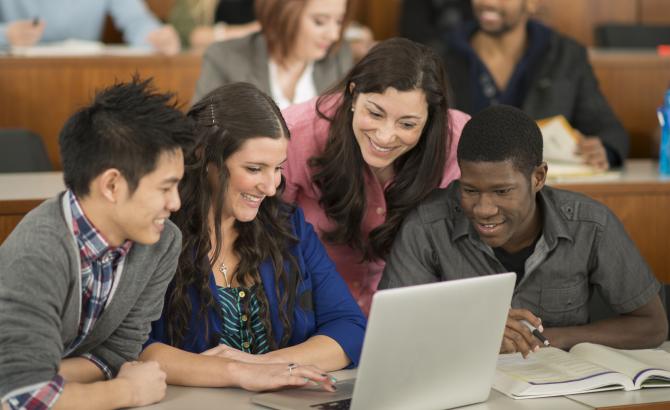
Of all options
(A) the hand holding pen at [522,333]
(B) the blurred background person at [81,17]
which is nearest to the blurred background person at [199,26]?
(B) the blurred background person at [81,17]

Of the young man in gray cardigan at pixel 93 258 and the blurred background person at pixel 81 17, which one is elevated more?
the young man in gray cardigan at pixel 93 258

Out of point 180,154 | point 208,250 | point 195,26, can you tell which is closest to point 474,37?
point 195,26

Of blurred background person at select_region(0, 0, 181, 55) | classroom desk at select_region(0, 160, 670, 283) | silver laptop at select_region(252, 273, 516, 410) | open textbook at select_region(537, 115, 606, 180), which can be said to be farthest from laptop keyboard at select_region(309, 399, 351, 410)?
blurred background person at select_region(0, 0, 181, 55)

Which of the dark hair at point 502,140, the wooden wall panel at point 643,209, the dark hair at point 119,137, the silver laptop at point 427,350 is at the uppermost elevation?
the dark hair at point 119,137

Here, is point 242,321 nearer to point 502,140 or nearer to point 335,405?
point 335,405

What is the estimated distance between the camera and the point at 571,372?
72.3 inches

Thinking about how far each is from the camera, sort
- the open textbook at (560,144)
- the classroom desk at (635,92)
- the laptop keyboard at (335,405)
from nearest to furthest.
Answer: the laptop keyboard at (335,405), the open textbook at (560,144), the classroom desk at (635,92)

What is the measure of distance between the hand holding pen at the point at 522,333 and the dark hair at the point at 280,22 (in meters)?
1.57

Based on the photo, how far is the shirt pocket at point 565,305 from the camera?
2.18 metres

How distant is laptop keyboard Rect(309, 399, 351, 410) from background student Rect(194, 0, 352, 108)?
5.71 ft

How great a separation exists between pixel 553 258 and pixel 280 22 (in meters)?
1.43

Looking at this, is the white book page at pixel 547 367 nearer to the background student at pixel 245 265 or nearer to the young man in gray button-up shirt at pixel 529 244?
the young man in gray button-up shirt at pixel 529 244

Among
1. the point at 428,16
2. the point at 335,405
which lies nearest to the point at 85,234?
the point at 335,405

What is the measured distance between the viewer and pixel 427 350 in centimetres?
161
